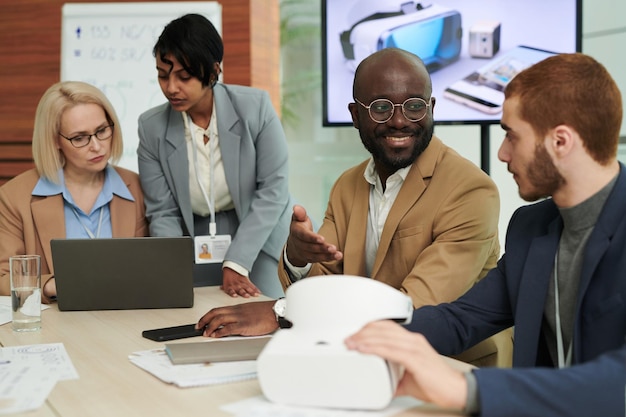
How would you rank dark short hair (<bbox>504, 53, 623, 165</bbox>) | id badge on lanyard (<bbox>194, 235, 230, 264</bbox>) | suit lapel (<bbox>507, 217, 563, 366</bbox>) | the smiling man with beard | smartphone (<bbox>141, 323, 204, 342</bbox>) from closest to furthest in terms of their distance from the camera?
dark short hair (<bbox>504, 53, 623, 165</bbox>) → suit lapel (<bbox>507, 217, 563, 366</bbox>) → smartphone (<bbox>141, 323, 204, 342</bbox>) → the smiling man with beard → id badge on lanyard (<bbox>194, 235, 230, 264</bbox>)

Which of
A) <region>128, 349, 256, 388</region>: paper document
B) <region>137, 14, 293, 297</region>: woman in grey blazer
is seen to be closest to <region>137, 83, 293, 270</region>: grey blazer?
<region>137, 14, 293, 297</region>: woman in grey blazer

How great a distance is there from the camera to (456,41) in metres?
3.53

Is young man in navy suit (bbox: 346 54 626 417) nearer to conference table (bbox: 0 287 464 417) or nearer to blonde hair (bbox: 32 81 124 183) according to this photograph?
conference table (bbox: 0 287 464 417)

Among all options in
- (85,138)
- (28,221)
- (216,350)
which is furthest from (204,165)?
(216,350)

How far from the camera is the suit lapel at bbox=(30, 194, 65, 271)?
2766 mm

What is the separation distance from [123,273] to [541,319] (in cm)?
128

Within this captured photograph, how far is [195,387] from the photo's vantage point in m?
1.50


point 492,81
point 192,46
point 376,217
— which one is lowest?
point 376,217

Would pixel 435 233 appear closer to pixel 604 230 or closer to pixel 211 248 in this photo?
pixel 604 230

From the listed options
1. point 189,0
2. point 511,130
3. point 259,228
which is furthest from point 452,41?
point 511,130

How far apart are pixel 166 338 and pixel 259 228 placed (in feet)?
3.52

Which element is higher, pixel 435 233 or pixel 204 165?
pixel 204 165

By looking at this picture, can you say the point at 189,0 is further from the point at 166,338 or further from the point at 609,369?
the point at 609,369

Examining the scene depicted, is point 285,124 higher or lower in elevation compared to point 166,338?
higher
